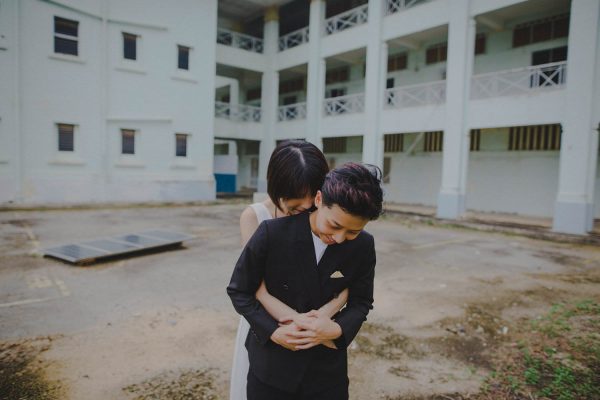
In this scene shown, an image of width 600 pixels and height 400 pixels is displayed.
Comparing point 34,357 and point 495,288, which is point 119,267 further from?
point 495,288

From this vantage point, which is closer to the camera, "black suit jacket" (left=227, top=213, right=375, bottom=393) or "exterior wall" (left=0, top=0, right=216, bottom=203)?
"black suit jacket" (left=227, top=213, right=375, bottom=393)

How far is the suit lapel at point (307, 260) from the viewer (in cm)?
147

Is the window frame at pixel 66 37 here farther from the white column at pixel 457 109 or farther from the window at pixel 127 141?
the white column at pixel 457 109

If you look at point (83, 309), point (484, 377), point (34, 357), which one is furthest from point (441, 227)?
point (34, 357)

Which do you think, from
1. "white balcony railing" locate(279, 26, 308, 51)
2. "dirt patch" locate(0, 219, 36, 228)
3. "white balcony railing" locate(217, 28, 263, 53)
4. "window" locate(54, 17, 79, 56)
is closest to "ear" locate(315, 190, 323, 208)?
"dirt patch" locate(0, 219, 36, 228)

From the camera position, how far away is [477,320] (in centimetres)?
414

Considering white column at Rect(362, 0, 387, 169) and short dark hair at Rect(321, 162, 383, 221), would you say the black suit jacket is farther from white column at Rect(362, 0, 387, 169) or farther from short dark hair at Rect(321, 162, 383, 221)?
white column at Rect(362, 0, 387, 169)

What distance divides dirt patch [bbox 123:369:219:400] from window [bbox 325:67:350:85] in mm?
18018

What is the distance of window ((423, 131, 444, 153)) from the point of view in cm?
1614

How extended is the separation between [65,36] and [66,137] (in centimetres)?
355

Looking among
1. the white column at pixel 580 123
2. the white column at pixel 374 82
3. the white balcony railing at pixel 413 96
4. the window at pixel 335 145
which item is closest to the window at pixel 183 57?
the white column at pixel 374 82

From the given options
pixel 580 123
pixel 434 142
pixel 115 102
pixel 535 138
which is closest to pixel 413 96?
pixel 434 142

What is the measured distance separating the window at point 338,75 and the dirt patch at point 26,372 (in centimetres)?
1797

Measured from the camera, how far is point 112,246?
6.39 meters
